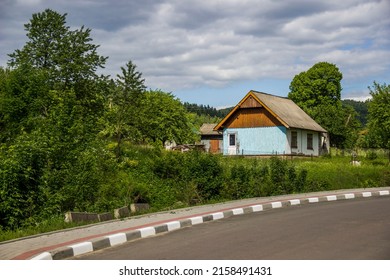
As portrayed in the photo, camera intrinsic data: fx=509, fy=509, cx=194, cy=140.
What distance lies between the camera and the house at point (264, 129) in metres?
47.6

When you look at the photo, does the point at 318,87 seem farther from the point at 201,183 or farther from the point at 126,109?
the point at 201,183

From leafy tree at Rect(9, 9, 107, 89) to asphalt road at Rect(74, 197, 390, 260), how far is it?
2575cm

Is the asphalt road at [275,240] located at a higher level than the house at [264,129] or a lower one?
lower

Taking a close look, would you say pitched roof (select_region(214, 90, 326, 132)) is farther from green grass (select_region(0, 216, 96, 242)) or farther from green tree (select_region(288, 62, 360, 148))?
green grass (select_region(0, 216, 96, 242))

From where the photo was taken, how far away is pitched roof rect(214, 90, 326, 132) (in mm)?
47125

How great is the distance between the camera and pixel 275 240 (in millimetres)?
10016

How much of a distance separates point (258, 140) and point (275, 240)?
3911cm

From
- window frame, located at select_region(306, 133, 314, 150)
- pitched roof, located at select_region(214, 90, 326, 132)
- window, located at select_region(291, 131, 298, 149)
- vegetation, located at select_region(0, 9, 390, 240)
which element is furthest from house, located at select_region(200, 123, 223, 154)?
vegetation, located at select_region(0, 9, 390, 240)

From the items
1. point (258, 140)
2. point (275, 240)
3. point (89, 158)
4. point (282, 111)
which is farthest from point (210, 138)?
point (275, 240)

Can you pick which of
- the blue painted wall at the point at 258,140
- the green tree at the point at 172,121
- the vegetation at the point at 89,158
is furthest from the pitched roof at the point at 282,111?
the green tree at the point at 172,121

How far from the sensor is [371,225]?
39.5 feet

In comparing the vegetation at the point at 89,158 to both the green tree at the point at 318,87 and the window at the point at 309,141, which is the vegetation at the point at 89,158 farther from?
the green tree at the point at 318,87

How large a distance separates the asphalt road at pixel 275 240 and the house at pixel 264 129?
3311cm
